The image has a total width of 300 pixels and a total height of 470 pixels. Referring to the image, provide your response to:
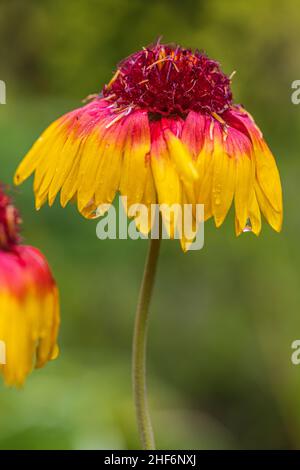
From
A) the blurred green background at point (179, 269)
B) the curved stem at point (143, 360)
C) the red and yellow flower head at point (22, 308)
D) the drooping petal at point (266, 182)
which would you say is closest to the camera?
the red and yellow flower head at point (22, 308)

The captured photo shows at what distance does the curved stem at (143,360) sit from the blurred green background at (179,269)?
1.38m

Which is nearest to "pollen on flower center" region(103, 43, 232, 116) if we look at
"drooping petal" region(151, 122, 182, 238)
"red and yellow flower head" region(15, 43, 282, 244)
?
"red and yellow flower head" region(15, 43, 282, 244)

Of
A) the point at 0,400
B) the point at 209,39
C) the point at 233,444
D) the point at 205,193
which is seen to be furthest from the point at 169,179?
the point at 209,39

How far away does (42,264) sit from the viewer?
3.90ft

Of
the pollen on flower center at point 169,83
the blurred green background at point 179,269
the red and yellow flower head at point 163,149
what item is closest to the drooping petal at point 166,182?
the red and yellow flower head at point 163,149

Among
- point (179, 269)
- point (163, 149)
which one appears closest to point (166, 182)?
point (163, 149)

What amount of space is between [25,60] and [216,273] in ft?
4.38

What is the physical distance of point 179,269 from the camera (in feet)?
11.1

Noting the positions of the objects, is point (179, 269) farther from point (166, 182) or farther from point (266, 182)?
point (166, 182)

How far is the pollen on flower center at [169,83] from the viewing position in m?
1.39

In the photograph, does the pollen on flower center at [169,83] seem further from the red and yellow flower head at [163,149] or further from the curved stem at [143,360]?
the curved stem at [143,360]

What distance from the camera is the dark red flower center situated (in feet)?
3.94

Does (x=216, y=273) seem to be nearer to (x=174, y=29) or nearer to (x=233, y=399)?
(x=233, y=399)

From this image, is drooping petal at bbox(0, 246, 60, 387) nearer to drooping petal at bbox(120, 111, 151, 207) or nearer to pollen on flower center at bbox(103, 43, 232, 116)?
drooping petal at bbox(120, 111, 151, 207)
